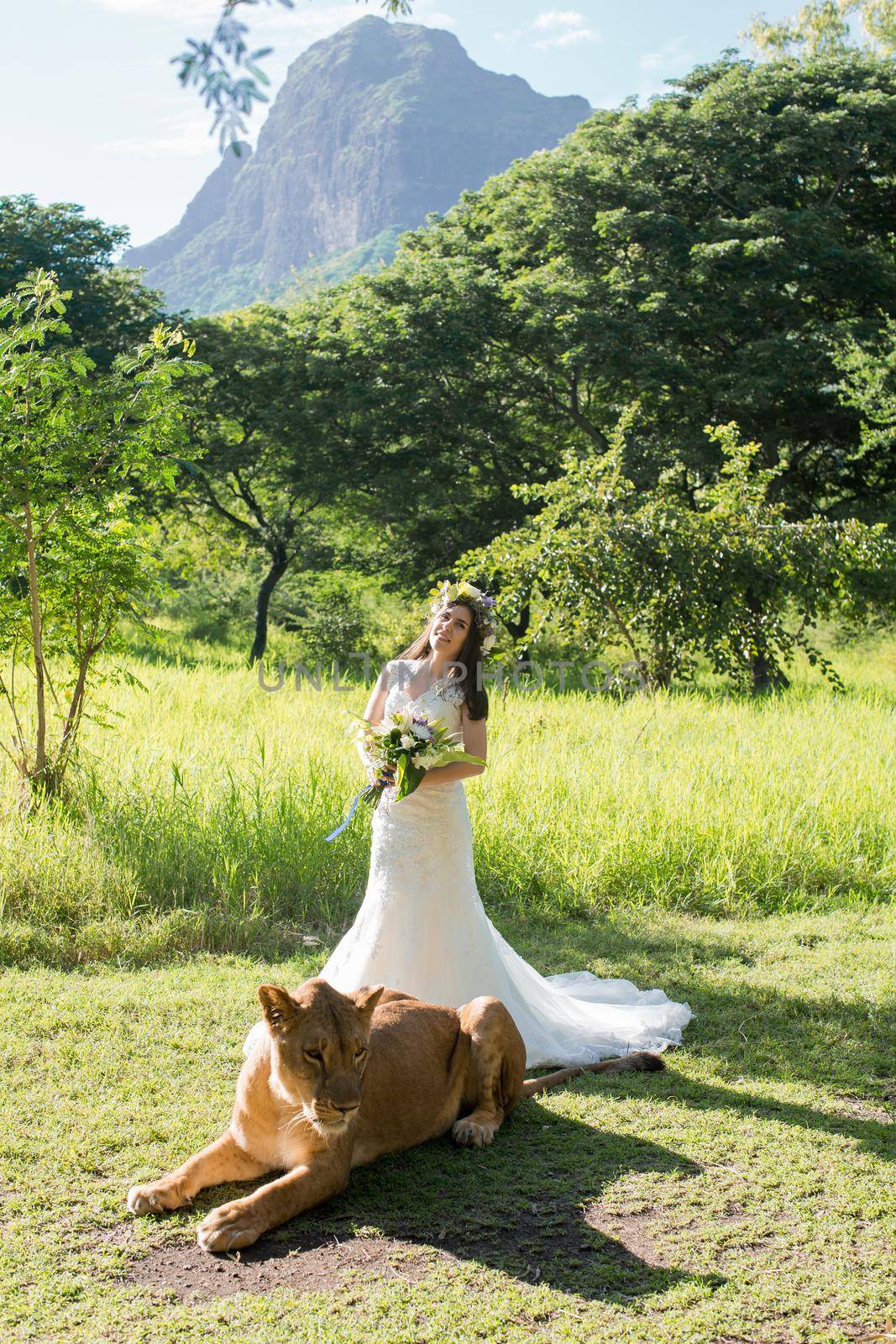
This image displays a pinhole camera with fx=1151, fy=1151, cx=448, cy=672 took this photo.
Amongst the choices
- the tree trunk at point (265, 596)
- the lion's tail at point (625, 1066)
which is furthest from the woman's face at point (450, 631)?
the tree trunk at point (265, 596)

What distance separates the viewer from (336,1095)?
10.9 feet

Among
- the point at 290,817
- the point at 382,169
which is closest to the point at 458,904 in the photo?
the point at 290,817

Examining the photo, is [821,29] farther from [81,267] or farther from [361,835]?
[361,835]

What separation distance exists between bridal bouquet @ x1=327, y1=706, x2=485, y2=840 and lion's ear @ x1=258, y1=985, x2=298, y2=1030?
147 centimetres

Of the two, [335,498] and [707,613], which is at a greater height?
[335,498]

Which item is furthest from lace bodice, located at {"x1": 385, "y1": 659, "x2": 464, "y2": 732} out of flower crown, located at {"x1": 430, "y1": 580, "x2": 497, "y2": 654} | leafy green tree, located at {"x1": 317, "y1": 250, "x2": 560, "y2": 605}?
leafy green tree, located at {"x1": 317, "y1": 250, "x2": 560, "y2": 605}

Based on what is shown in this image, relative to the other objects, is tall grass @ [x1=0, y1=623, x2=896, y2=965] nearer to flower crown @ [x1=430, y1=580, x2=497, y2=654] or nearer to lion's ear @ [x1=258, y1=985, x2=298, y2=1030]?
flower crown @ [x1=430, y1=580, x2=497, y2=654]

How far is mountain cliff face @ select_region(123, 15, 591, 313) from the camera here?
55000 millimetres

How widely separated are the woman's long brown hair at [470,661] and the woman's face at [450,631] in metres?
0.02

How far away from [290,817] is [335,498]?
623 inches

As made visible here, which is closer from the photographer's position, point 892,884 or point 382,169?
point 892,884

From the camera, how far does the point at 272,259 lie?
305ft

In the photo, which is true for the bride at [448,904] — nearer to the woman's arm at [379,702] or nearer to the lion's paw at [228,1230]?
the woman's arm at [379,702]

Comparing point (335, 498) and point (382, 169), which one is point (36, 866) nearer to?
point (335, 498)
